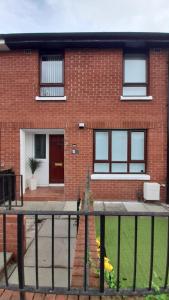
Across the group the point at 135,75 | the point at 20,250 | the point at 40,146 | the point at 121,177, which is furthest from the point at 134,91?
the point at 20,250

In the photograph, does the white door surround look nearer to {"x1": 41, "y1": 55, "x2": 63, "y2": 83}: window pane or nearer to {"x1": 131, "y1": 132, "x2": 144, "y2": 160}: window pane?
{"x1": 41, "y1": 55, "x2": 63, "y2": 83}: window pane

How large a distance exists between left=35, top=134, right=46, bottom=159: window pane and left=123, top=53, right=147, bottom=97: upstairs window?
3.70m

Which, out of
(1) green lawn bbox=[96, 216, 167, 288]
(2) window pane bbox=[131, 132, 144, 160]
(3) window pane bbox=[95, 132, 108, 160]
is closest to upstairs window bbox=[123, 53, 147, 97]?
(2) window pane bbox=[131, 132, 144, 160]

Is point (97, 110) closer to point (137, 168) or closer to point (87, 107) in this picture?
point (87, 107)

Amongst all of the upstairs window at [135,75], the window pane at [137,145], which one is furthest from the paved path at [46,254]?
the upstairs window at [135,75]

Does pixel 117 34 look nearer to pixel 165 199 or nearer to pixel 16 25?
pixel 165 199

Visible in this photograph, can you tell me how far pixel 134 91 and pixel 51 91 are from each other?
294 centimetres

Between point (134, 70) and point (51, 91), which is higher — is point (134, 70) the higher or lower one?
the higher one

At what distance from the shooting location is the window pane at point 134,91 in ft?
27.1

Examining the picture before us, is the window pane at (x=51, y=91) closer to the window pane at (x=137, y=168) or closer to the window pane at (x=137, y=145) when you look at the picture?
the window pane at (x=137, y=145)

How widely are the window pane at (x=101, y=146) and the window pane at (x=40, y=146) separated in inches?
95.1

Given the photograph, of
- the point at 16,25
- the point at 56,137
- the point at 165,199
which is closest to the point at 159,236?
the point at 165,199

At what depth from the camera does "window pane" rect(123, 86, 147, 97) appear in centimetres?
826

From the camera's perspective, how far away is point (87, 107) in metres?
8.13
